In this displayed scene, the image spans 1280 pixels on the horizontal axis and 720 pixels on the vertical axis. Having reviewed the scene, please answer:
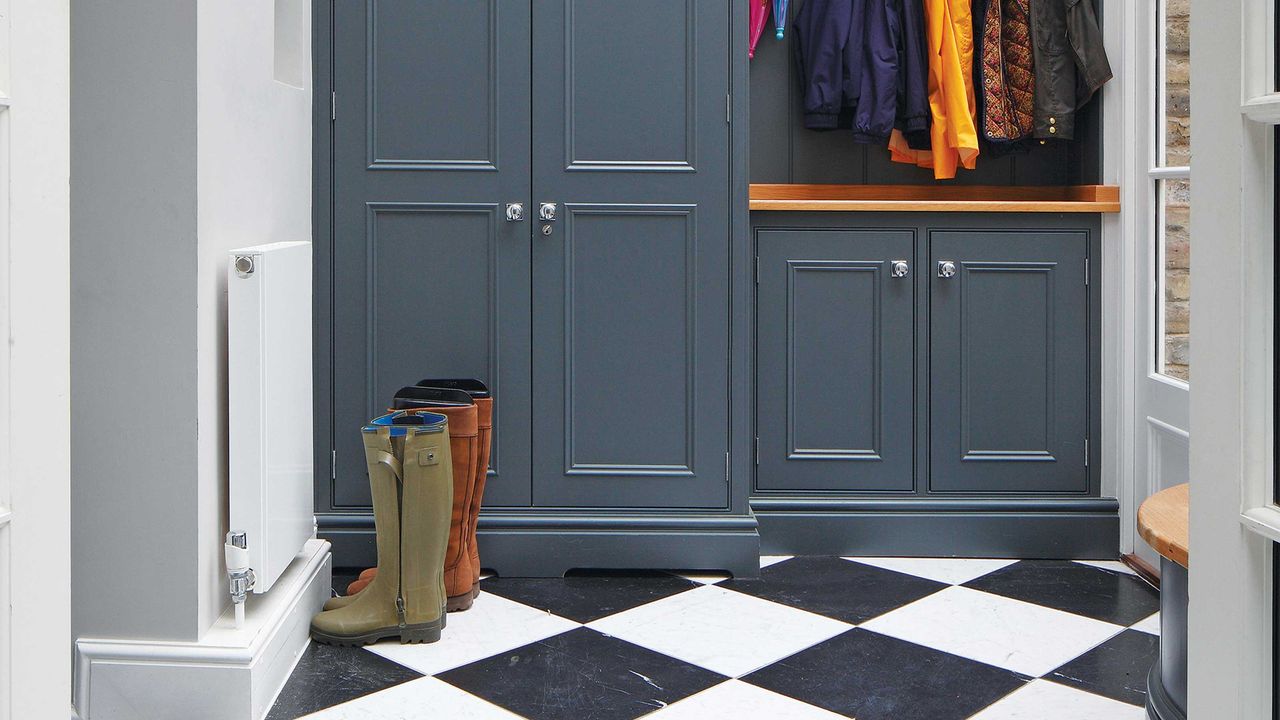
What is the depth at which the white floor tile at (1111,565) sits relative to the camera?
2902 mm

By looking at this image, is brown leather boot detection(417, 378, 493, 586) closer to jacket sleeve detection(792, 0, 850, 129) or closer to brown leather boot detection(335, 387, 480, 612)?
brown leather boot detection(335, 387, 480, 612)

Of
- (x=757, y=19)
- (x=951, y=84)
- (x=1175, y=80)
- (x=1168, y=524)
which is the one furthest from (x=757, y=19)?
(x=1168, y=524)

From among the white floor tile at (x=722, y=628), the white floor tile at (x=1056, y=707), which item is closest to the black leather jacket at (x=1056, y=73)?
the white floor tile at (x=722, y=628)

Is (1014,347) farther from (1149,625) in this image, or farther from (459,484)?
(459,484)

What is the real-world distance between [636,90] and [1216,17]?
1.93 meters

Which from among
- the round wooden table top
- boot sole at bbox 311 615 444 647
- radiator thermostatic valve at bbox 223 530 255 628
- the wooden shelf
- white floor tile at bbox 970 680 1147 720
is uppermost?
the wooden shelf

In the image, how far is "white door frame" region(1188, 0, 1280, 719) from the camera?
885 millimetres

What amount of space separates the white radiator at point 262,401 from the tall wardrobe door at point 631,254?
77 centimetres

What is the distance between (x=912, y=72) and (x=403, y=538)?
189 cm

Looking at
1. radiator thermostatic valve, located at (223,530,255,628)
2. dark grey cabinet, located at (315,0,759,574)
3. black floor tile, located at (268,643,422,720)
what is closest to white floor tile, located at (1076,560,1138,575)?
dark grey cabinet, located at (315,0,759,574)

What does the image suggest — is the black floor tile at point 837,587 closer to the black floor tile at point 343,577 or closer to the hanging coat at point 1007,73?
the black floor tile at point 343,577

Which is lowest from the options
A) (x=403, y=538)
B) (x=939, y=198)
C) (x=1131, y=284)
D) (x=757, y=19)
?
(x=403, y=538)

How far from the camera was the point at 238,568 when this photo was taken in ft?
6.42
